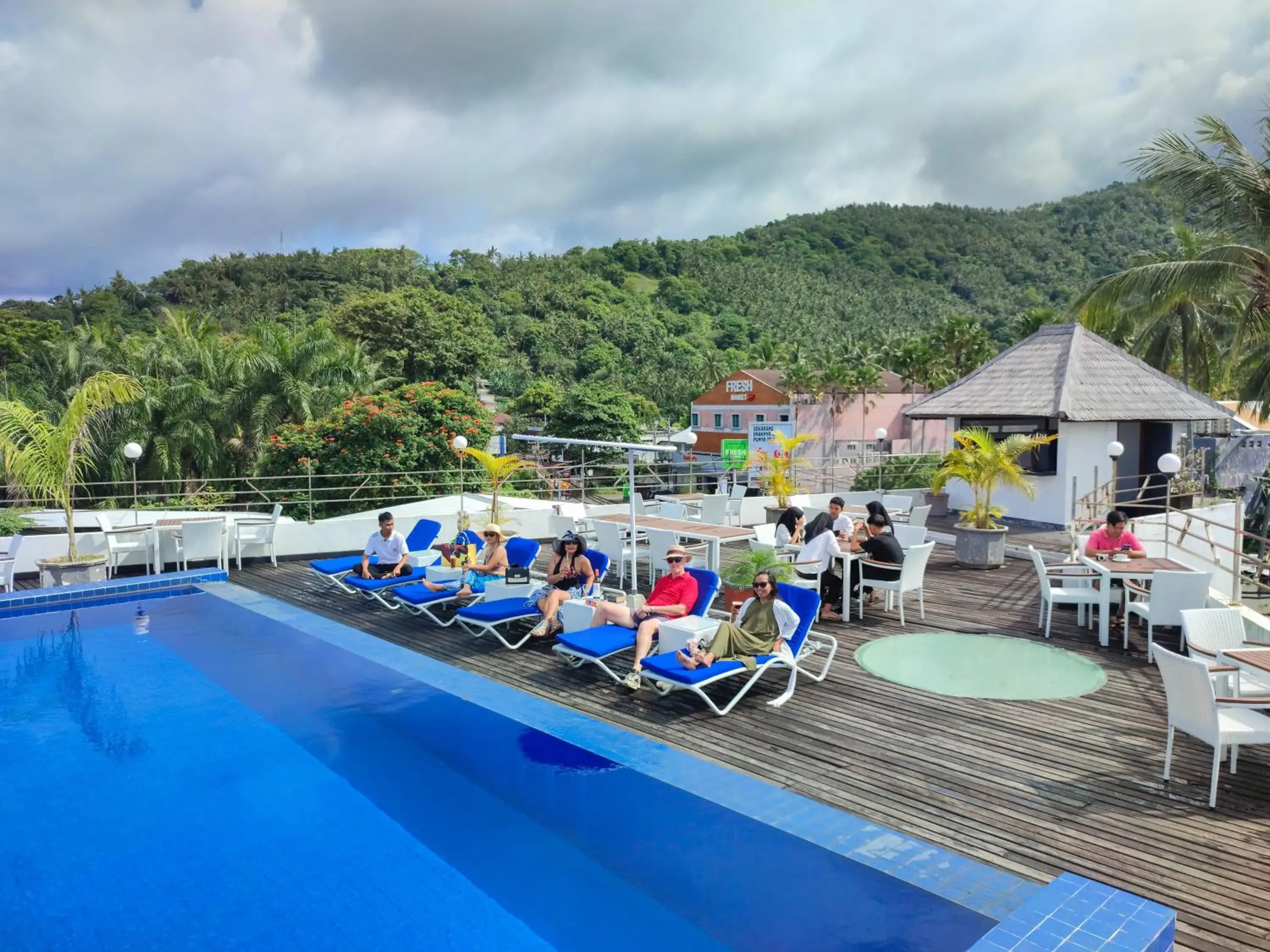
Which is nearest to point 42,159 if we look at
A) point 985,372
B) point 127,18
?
point 127,18

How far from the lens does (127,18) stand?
1623cm

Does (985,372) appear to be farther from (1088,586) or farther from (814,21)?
(1088,586)

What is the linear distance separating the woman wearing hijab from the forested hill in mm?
24682

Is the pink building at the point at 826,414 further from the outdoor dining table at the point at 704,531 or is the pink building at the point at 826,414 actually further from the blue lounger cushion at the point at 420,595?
the blue lounger cushion at the point at 420,595

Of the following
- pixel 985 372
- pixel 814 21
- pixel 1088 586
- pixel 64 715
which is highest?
pixel 814 21

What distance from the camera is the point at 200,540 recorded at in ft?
39.0

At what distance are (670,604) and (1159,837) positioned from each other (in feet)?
12.7

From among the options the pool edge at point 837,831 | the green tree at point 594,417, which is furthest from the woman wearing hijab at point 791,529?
the green tree at point 594,417

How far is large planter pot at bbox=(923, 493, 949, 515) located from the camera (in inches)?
665

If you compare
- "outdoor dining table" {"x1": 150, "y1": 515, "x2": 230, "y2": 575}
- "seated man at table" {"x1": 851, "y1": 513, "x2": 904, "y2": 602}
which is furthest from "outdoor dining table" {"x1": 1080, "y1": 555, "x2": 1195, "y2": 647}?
"outdoor dining table" {"x1": 150, "y1": 515, "x2": 230, "y2": 575}

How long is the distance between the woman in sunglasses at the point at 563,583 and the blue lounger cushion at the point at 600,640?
83 centimetres

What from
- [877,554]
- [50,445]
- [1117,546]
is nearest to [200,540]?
[50,445]

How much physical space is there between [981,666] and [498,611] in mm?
4443

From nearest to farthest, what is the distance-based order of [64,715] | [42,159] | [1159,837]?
[1159,837]
[64,715]
[42,159]
